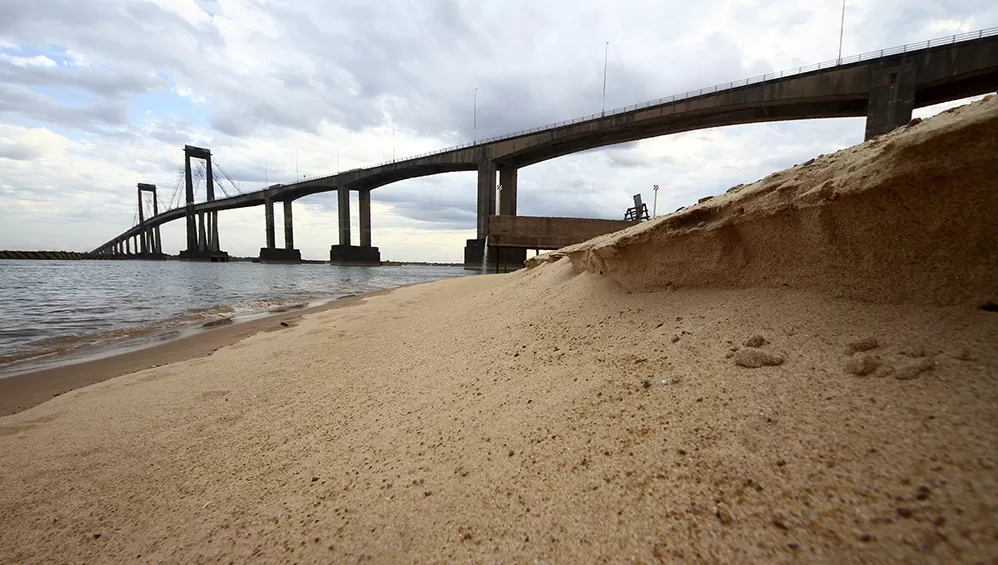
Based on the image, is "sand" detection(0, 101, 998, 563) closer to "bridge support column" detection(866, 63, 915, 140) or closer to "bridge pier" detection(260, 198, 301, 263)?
"bridge support column" detection(866, 63, 915, 140)

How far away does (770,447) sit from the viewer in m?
1.34

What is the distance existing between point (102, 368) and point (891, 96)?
33.4m

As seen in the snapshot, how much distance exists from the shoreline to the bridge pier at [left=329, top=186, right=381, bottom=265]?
54.9m

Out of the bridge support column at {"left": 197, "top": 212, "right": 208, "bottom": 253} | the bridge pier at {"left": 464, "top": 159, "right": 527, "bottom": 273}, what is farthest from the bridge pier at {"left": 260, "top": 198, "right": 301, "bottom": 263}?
the bridge pier at {"left": 464, "top": 159, "right": 527, "bottom": 273}

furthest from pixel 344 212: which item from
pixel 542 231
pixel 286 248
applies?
pixel 542 231

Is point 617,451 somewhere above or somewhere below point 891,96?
below

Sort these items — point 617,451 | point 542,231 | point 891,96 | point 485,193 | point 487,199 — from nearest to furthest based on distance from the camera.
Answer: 1. point 617,451
2. point 891,96
3. point 542,231
4. point 487,199
5. point 485,193

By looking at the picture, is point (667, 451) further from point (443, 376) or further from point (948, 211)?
point (443, 376)

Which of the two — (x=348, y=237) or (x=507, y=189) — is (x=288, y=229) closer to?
(x=348, y=237)

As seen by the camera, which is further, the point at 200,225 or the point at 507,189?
the point at 200,225

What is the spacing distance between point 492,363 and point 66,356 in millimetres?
7391

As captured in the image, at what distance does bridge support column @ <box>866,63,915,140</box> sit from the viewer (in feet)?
66.8

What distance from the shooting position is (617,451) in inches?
63.0

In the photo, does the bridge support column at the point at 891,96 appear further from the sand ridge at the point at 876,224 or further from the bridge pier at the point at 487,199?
the sand ridge at the point at 876,224
